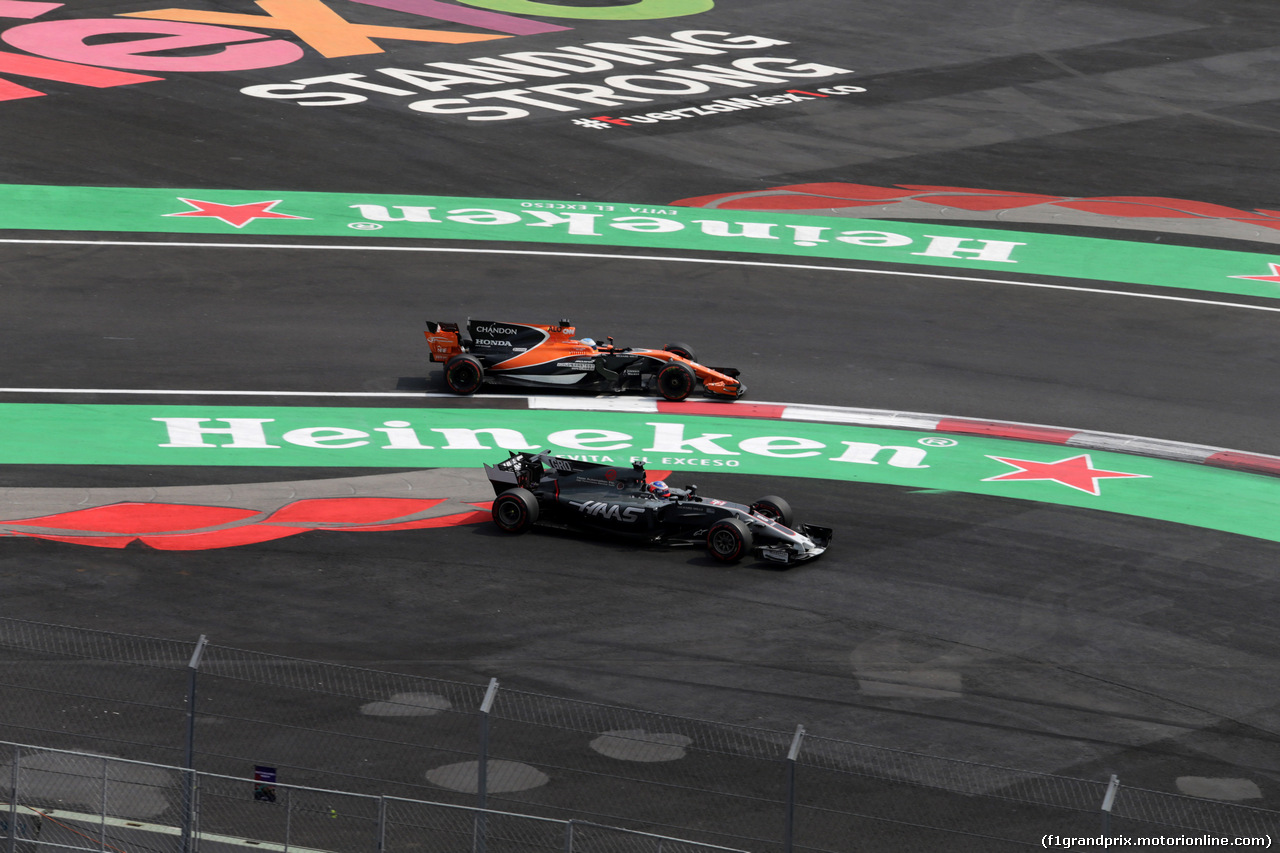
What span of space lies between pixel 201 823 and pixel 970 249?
91.4 feet

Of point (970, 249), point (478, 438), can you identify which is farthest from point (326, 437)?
point (970, 249)

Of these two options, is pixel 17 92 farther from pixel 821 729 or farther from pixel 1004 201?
pixel 821 729

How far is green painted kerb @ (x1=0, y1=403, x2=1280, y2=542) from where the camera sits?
2522 centimetres

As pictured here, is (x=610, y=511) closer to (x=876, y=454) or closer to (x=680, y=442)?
(x=680, y=442)

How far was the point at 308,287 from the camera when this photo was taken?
33969mm

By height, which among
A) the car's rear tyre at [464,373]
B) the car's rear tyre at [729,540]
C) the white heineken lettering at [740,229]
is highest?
the white heineken lettering at [740,229]

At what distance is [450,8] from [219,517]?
36682 mm

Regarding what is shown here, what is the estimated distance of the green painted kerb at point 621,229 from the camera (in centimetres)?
3712

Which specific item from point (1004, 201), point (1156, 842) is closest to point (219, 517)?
point (1156, 842)

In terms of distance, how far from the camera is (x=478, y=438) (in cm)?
2689

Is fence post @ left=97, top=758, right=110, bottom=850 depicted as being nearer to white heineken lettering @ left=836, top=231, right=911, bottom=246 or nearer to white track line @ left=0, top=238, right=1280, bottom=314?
white track line @ left=0, top=238, right=1280, bottom=314

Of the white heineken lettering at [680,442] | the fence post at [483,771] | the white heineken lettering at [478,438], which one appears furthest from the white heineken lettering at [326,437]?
the fence post at [483,771]

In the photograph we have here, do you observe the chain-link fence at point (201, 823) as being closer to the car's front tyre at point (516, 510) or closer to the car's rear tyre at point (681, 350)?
the car's front tyre at point (516, 510)

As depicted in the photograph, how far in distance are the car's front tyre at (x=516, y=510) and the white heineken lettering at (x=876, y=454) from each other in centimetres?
577
